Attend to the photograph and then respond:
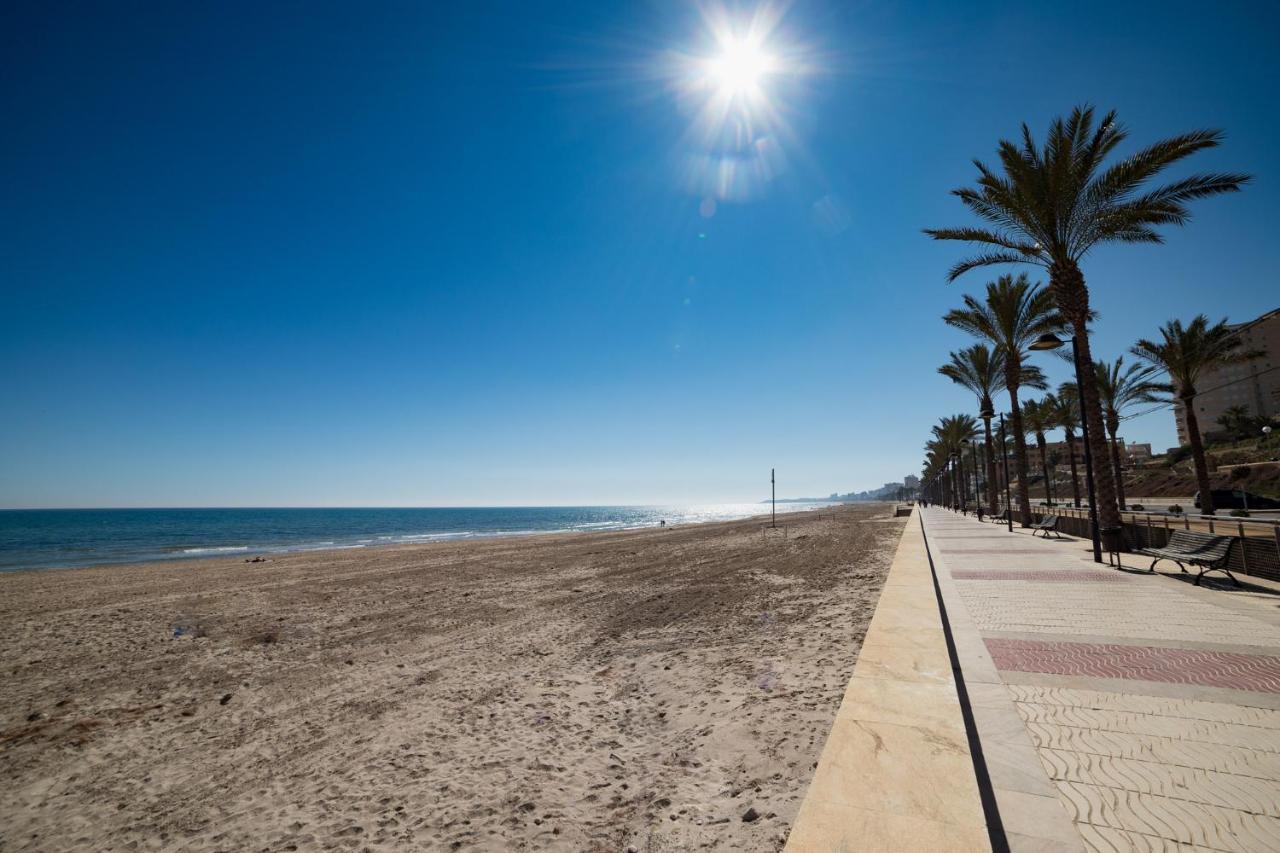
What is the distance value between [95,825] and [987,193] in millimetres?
19459

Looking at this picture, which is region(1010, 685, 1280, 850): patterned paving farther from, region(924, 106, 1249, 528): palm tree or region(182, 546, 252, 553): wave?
region(182, 546, 252, 553): wave

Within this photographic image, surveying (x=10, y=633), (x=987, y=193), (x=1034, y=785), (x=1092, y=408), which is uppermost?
(x=987, y=193)

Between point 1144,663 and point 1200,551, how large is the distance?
6.13 metres

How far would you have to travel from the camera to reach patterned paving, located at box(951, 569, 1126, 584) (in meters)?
9.03

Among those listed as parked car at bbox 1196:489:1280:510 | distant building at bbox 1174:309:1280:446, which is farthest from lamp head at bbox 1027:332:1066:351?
distant building at bbox 1174:309:1280:446

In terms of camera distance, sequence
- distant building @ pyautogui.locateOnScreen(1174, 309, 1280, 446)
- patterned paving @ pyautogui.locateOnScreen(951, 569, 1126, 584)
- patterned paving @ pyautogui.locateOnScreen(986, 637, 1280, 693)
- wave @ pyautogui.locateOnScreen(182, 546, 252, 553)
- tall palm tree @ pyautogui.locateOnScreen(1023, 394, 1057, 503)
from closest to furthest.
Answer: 1. patterned paving @ pyautogui.locateOnScreen(986, 637, 1280, 693)
2. patterned paving @ pyautogui.locateOnScreen(951, 569, 1126, 584)
3. wave @ pyautogui.locateOnScreen(182, 546, 252, 553)
4. tall palm tree @ pyautogui.locateOnScreen(1023, 394, 1057, 503)
5. distant building @ pyautogui.locateOnScreen(1174, 309, 1280, 446)

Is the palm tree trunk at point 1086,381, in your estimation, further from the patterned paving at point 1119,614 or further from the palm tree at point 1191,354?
the palm tree at point 1191,354

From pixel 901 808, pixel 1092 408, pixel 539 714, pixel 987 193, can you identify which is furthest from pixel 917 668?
pixel 987 193

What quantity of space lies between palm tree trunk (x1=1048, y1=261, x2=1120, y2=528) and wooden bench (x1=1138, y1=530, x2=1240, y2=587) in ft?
9.28

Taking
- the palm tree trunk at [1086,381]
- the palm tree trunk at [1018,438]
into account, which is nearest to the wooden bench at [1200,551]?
the palm tree trunk at [1086,381]

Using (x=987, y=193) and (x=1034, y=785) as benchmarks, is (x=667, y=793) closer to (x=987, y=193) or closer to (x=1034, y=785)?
(x=1034, y=785)

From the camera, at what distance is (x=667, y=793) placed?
364 cm

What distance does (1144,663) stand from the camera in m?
4.67

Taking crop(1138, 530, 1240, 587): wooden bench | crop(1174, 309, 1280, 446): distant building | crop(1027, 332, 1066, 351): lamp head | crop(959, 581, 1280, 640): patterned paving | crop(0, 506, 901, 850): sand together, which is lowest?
crop(0, 506, 901, 850): sand
